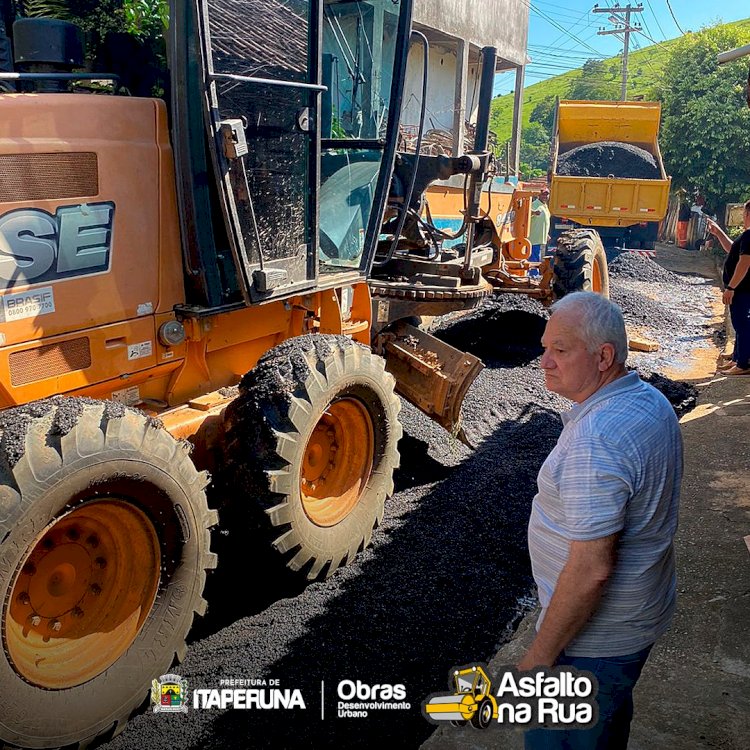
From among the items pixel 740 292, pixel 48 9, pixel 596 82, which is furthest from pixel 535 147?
pixel 48 9

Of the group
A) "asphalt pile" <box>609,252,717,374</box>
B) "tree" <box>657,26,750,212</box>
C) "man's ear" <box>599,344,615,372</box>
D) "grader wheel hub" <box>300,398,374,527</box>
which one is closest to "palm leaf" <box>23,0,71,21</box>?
"grader wheel hub" <box>300,398,374,527</box>

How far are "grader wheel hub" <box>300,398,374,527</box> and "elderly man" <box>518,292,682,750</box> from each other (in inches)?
83.7

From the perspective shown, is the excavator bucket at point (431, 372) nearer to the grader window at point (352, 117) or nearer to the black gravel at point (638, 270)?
the grader window at point (352, 117)

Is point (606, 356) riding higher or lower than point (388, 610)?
higher

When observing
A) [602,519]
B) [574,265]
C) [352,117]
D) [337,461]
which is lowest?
[337,461]

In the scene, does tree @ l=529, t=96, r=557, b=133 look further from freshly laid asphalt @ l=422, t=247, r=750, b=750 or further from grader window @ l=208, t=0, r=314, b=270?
grader window @ l=208, t=0, r=314, b=270

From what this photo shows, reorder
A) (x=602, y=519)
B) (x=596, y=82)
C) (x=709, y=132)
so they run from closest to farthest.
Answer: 1. (x=602, y=519)
2. (x=709, y=132)
3. (x=596, y=82)

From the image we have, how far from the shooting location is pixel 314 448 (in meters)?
4.21

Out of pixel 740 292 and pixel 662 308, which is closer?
pixel 740 292

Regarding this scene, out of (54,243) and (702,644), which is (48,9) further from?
(702,644)

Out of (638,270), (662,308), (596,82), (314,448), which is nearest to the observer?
(314,448)

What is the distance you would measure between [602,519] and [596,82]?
72210 millimetres

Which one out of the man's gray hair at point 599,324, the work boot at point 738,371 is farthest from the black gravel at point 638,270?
the man's gray hair at point 599,324

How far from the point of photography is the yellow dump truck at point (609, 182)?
50.0ft
